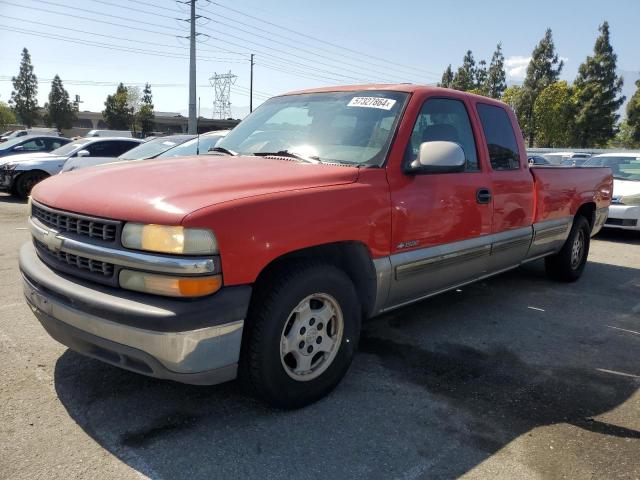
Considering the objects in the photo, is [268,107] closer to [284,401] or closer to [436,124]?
[436,124]

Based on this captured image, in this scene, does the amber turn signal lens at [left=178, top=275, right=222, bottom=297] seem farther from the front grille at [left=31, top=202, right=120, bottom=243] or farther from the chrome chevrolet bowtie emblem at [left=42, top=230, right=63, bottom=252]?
the chrome chevrolet bowtie emblem at [left=42, top=230, right=63, bottom=252]

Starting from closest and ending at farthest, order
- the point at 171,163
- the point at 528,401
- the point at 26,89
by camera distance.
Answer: the point at 528,401 → the point at 171,163 → the point at 26,89

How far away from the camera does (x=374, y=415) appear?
2951mm

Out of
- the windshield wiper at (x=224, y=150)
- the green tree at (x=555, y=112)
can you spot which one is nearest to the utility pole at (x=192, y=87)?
the windshield wiper at (x=224, y=150)

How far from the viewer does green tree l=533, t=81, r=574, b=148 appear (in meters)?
49.8

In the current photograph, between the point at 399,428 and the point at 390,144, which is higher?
the point at 390,144

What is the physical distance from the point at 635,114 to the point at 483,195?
176 ft

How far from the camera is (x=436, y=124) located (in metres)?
3.86

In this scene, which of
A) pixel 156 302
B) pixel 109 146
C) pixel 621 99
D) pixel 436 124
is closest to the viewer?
pixel 156 302

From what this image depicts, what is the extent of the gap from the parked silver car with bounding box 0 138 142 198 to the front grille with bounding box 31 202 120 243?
1012 cm

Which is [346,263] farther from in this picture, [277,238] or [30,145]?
[30,145]

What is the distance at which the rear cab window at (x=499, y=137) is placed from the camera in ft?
14.5

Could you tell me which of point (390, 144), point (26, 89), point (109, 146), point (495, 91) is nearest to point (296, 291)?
point (390, 144)

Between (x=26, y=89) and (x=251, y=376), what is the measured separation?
3717 inches
